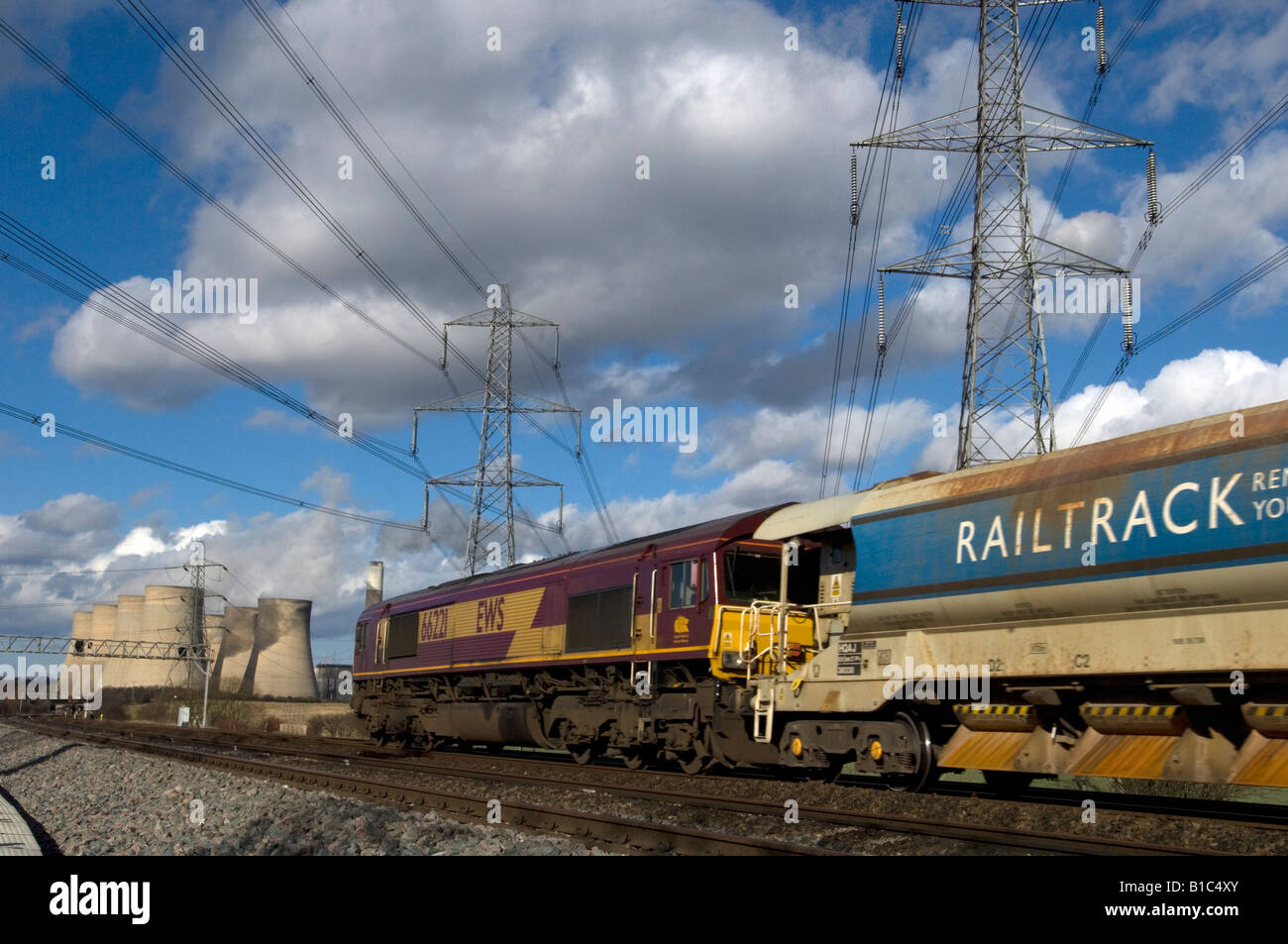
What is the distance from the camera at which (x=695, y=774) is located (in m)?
19.7

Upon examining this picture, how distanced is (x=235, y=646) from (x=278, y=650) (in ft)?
19.7

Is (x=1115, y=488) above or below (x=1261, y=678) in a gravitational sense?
above

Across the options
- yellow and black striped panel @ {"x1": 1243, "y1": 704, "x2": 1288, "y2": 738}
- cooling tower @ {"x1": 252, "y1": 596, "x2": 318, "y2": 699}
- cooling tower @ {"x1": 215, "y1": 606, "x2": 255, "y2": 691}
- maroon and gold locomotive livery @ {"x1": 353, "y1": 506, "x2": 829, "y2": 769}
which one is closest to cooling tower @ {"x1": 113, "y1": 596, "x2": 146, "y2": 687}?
cooling tower @ {"x1": 215, "y1": 606, "x2": 255, "y2": 691}

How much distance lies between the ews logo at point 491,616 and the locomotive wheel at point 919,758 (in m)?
13.7

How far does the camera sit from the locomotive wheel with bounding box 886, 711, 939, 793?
14.9 m

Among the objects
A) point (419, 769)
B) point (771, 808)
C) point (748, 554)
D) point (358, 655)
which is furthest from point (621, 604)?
point (358, 655)

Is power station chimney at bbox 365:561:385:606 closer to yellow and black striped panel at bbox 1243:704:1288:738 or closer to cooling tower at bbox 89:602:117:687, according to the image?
cooling tower at bbox 89:602:117:687

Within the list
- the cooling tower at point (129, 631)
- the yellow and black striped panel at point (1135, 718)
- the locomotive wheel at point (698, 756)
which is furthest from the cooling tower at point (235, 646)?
the yellow and black striped panel at point (1135, 718)

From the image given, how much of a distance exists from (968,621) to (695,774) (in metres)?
7.67

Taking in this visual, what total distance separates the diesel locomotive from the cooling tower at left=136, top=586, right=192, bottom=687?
80976 millimetres

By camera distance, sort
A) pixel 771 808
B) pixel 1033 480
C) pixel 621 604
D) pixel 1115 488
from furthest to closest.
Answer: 1. pixel 621 604
2. pixel 771 808
3. pixel 1033 480
4. pixel 1115 488

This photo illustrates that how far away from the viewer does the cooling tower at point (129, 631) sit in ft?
325
